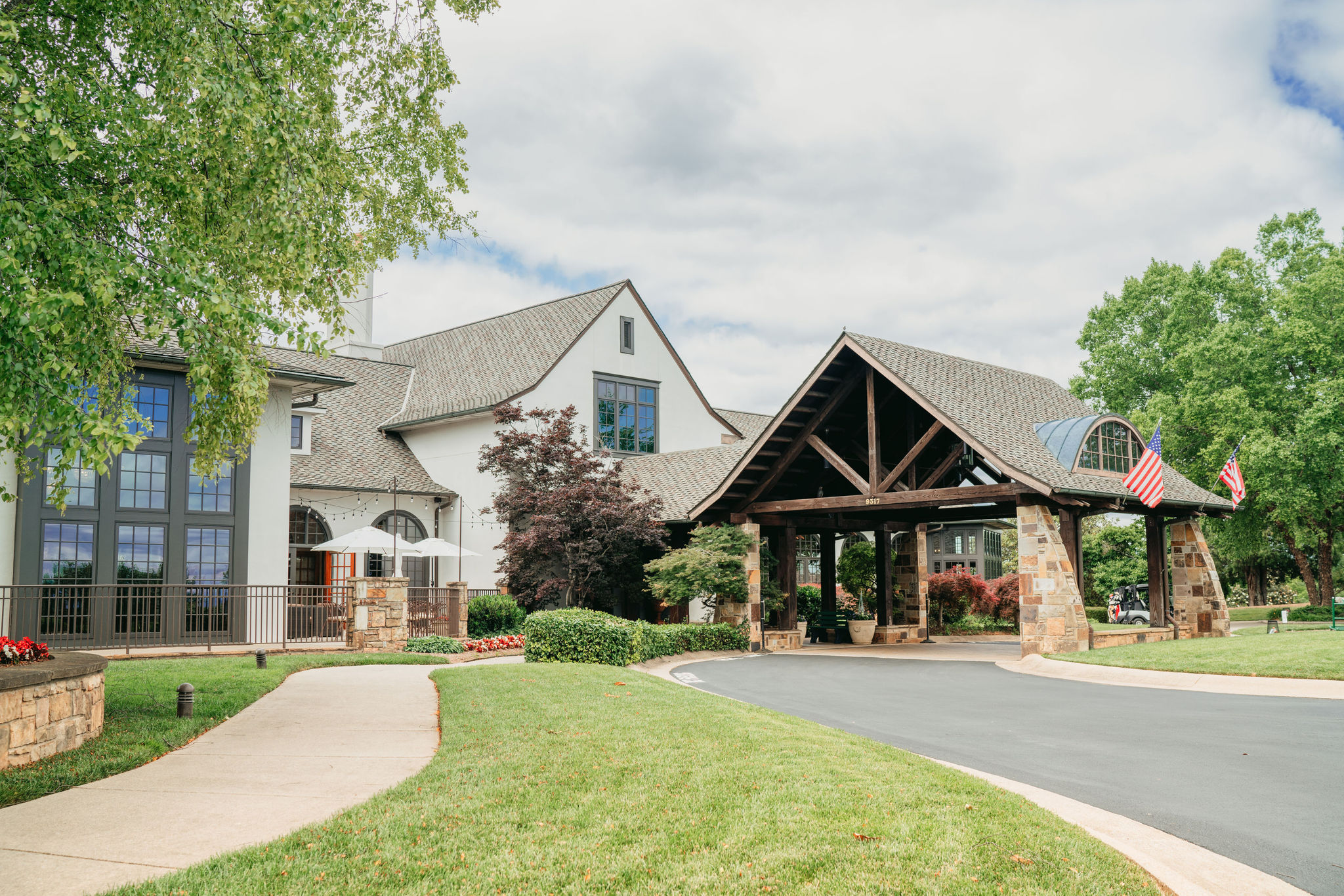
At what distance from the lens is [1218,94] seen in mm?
16734

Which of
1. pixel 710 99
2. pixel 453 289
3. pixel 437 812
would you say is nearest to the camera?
pixel 437 812

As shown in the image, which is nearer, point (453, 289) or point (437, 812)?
point (437, 812)

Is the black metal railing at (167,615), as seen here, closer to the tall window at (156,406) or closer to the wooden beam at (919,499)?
the tall window at (156,406)

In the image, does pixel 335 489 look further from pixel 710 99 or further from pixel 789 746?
pixel 789 746

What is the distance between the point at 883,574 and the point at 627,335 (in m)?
11.4

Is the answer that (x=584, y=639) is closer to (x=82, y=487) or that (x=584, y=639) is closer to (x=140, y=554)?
(x=140, y=554)

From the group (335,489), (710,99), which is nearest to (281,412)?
(335,489)

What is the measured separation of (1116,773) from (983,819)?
9.94 ft

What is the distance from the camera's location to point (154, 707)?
11.4 meters

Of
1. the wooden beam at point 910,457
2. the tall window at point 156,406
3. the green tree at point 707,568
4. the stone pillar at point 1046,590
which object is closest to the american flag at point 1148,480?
the stone pillar at point 1046,590

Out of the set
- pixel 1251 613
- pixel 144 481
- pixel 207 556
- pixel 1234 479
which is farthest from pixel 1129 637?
pixel 1251 613

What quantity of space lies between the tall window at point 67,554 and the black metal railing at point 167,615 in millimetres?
418

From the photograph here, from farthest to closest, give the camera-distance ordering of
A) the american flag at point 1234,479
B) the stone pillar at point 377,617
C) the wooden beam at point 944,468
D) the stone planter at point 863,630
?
the stone planter at point 863,630 < the american flag at point 1234,479 < the stone pillar at point 377,617 < the wooden beam at point 944,468

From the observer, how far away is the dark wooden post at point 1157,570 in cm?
2252
